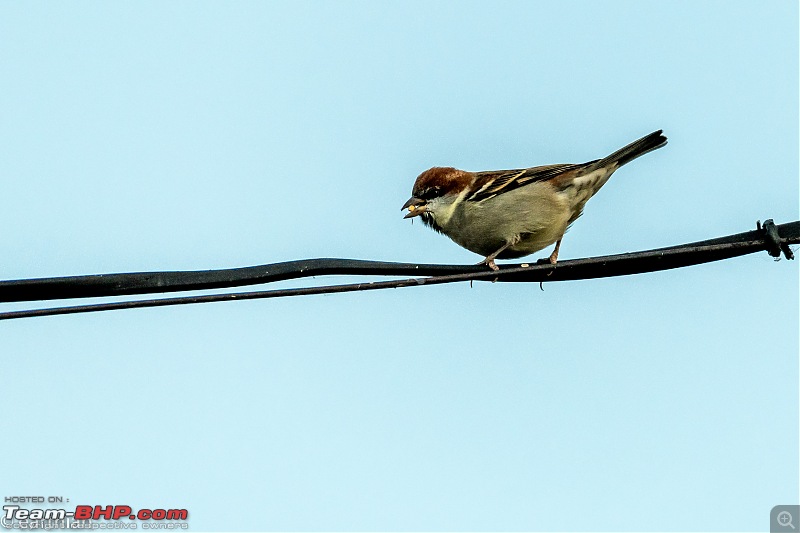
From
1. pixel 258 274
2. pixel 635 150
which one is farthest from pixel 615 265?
pixel 635 150

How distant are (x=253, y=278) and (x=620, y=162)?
4.94 m

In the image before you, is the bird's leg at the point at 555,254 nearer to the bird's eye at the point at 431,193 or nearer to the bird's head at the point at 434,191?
the bird's head at the point at 434,191

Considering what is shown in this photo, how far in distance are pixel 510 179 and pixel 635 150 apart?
56.7 inches

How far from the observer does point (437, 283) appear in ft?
21.4

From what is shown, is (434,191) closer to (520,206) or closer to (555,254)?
(520,206)

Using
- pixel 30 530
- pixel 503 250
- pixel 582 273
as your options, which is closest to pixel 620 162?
pixel 503 250

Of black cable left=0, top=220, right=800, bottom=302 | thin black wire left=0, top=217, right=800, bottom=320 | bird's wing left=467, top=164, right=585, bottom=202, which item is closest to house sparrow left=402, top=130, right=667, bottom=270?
bird's wing left=467, top=164, right=585, bottom=202

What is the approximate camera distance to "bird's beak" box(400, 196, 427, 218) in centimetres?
1053

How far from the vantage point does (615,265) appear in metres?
6.58

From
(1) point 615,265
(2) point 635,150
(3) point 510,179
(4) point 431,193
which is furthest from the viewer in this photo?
(4) point 431,193

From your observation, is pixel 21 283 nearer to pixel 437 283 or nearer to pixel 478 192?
pixel 437 283

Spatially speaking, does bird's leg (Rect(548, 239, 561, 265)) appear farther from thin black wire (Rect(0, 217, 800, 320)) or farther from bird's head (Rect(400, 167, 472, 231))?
thin black wire (Rect(0, 217, 800, 320))

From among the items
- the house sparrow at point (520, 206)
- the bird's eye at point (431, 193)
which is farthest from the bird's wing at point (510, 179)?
the bird's eye at point (431, 193)

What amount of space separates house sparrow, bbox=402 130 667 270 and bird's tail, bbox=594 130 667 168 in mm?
10
